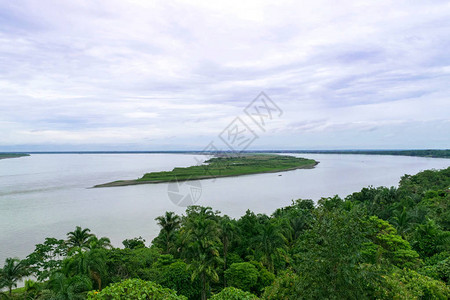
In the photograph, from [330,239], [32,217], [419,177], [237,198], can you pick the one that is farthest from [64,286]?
[419,177]

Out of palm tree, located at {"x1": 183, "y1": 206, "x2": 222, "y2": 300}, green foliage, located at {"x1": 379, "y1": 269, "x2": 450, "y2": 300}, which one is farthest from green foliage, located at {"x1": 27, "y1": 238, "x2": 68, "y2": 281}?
green foliage, located at {"x1": 379, "y1": 269, "x2": 450, "y2": 300}

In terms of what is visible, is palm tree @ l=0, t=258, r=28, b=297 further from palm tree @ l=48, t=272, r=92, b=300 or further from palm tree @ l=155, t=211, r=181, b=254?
palm tree @ l=155, t=211, r=181, b=254

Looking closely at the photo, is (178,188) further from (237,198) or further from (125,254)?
(125,254)

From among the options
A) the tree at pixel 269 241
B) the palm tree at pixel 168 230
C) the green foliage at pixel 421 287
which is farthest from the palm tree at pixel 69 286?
the green foliage at pixel 421 287

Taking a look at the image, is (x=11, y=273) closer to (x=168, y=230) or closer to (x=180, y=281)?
(x=180, y=281)

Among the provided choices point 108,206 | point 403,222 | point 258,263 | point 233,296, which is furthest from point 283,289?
point 108,206
